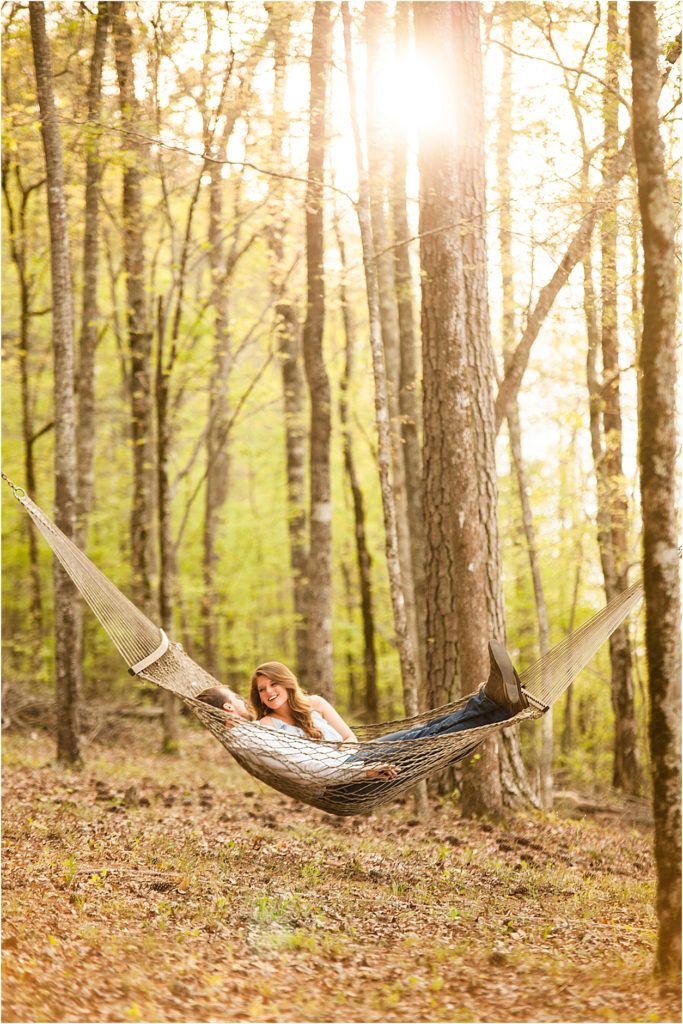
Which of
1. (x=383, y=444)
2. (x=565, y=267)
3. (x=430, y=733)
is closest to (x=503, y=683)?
(x=430, y=733)

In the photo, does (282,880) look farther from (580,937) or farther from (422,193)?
(422,193)

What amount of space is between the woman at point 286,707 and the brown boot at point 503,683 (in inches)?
32.0

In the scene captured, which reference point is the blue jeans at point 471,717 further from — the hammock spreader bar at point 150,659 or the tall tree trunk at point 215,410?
the tall tree trunk at point 215,410

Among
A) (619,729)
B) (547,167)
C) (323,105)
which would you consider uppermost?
(323,105)

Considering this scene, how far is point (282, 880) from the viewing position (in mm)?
3582

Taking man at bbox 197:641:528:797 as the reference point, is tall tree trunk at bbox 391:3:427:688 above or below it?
above

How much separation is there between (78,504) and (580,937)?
639cm

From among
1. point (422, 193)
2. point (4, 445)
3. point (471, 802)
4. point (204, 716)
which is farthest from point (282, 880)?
point (4, 445)

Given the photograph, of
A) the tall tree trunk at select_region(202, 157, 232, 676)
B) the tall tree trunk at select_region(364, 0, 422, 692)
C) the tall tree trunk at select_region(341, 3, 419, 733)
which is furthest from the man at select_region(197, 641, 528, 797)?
the tall tree trunk at select_region(202, 157, 232, 676)

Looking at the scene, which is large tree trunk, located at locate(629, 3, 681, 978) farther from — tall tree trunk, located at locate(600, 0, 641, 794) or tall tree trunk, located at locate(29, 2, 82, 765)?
tall tree trunk, located at locate(600, 0, 641, 794)

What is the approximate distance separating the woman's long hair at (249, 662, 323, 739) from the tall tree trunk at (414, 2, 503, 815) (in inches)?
34.8

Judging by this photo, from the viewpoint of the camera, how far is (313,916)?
10.4ft

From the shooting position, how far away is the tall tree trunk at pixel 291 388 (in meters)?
6.60

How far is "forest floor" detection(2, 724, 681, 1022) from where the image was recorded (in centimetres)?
251
